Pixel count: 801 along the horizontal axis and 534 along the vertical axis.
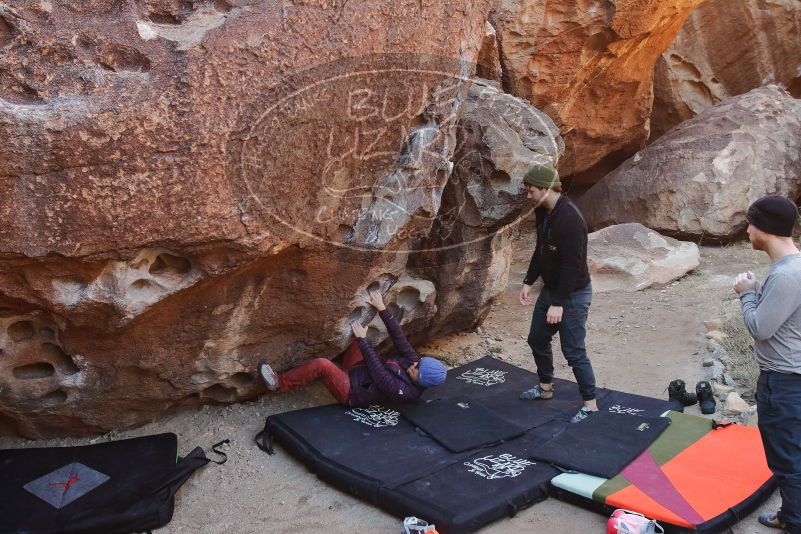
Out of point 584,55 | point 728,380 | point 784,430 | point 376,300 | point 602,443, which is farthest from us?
point 584,55

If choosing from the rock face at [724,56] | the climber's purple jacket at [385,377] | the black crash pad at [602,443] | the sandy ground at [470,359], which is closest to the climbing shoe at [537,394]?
the black crash pad at [602,443]

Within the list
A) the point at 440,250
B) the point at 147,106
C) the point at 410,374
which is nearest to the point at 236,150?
the point at 147,106

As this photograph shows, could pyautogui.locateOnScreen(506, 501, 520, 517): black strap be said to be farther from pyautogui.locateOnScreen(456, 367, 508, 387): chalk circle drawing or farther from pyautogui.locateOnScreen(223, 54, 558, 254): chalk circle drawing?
pyautogui.locateOnScreen(223, 54, 558, 254): chalk circle drawing

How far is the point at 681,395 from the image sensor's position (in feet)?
14.6

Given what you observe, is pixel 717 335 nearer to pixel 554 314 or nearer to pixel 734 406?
pixel 734 406

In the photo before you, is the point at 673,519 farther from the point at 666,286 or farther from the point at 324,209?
the point at 666,286

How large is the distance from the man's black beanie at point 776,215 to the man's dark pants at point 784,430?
57 cm

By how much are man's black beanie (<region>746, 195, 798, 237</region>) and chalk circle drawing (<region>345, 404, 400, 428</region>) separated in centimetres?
222

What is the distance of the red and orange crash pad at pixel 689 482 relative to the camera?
3.18 meters

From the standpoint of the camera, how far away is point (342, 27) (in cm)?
346

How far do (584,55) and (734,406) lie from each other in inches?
145

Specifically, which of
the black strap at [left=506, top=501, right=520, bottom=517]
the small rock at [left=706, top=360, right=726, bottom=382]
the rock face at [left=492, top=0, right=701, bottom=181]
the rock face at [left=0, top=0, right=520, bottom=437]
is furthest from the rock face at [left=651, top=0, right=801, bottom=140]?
the black strap at [left=506, top=501, right=520, bottom=517]

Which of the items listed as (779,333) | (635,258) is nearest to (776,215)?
(779,333)

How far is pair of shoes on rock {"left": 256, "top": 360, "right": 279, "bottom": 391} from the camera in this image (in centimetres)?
422
